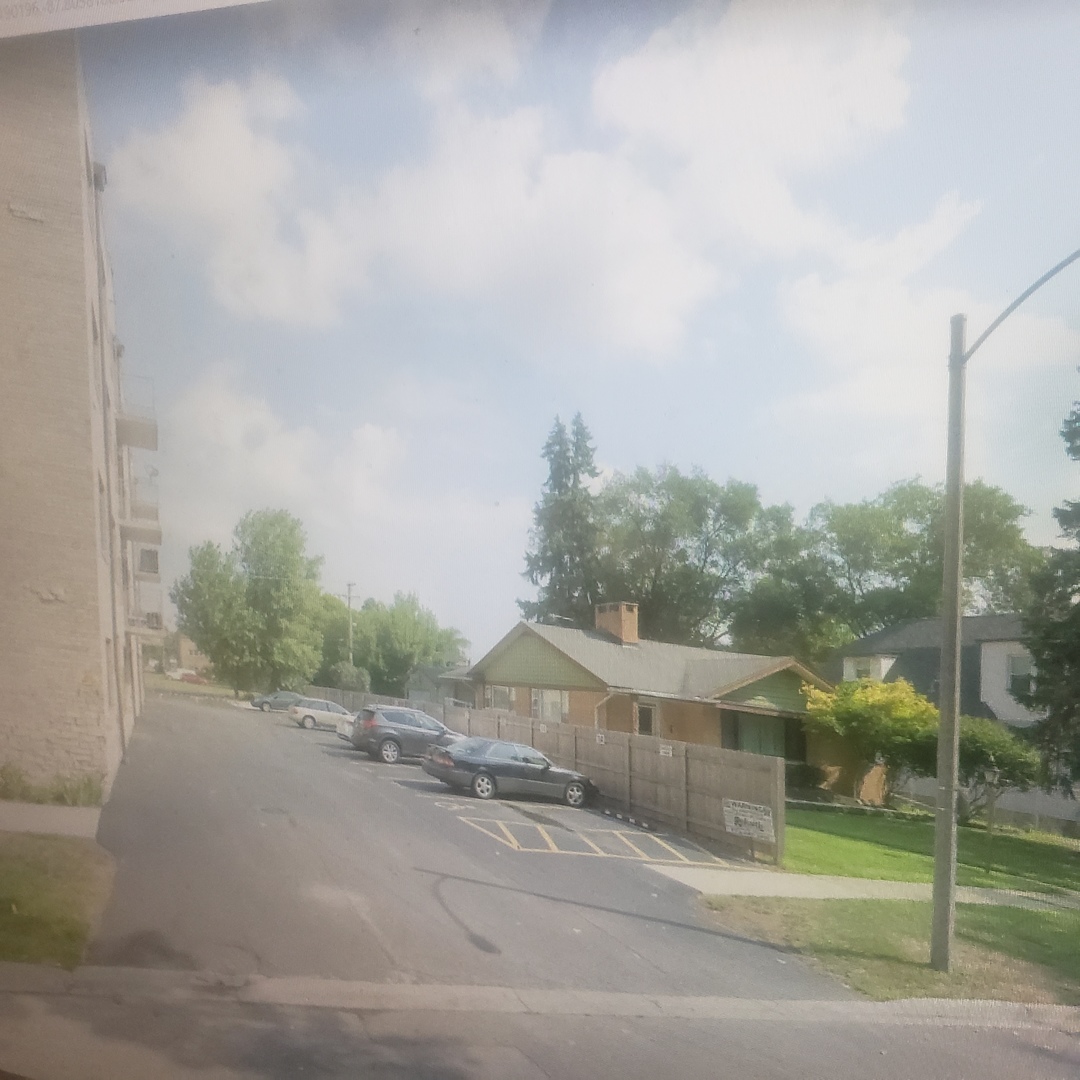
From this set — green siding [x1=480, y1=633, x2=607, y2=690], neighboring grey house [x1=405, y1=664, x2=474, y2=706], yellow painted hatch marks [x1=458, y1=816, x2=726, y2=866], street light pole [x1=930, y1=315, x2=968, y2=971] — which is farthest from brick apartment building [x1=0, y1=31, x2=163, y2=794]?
street light pole [x1=930, y1=315, x2=968, y2=971]

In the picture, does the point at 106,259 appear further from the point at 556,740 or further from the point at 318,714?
the point at 556,740

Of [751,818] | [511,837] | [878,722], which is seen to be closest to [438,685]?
[511,837]

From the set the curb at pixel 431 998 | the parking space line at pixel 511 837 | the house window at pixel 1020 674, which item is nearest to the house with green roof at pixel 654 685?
the parking space line at pixel 511 837

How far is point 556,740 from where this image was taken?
563 cm

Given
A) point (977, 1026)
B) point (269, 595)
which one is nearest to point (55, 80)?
point (269, 595)

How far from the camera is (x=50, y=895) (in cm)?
486

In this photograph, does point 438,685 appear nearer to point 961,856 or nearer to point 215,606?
point 215,606

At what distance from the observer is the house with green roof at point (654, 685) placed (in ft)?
16.8

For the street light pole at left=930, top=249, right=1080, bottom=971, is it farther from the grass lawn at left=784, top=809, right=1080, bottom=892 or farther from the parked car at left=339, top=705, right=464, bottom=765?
the parked car at left=339, top=705, right=464, bottom=765

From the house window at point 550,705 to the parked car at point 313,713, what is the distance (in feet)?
3.98

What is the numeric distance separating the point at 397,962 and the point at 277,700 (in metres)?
1.64

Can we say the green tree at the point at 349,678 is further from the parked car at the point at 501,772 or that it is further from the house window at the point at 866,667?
the house window at the point at 866,667

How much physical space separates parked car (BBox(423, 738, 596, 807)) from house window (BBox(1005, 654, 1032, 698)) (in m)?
2.58

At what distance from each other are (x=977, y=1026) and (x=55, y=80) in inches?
282
